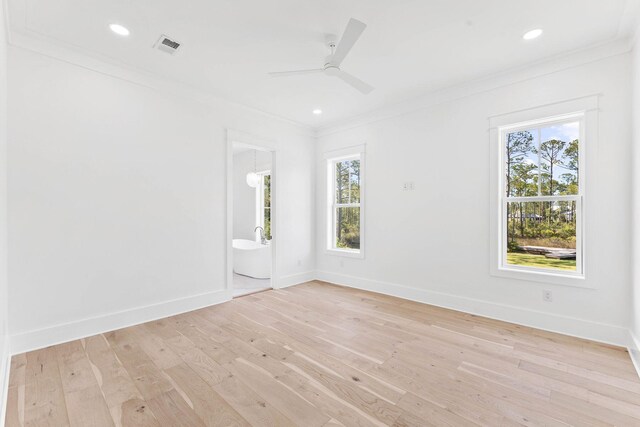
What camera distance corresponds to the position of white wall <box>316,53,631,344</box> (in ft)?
9.15

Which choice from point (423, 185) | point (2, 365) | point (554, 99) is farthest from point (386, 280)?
point (2, 365)

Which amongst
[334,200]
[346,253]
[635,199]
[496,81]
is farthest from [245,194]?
[635,199]

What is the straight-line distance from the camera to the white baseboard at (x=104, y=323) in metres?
2.62

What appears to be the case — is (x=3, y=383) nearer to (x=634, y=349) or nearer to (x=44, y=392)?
(x=44, y=392)

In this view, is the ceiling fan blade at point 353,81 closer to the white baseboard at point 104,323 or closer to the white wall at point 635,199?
the white wall at point 635,199

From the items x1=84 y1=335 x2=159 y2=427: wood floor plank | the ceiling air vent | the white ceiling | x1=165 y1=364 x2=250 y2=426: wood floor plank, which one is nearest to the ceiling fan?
the white ceiling

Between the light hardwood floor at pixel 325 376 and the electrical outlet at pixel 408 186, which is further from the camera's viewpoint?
the electrical outlet at pixel 408 186

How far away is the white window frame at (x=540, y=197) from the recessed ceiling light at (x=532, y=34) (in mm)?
792

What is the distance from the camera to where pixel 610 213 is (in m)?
2.80

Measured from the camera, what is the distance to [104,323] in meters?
3.04

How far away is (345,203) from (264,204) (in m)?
2.66

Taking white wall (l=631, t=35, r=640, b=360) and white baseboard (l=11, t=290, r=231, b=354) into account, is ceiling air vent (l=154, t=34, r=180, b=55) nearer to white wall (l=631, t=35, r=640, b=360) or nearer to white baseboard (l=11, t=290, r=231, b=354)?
white baseboard (l=11, t=290, r=231, b=354)

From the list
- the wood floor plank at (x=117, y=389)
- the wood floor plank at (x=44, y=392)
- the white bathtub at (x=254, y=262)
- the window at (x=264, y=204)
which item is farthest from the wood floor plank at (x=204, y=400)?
the window at (x=264, y=204)

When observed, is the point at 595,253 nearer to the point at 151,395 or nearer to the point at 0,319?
the point at 151,395
